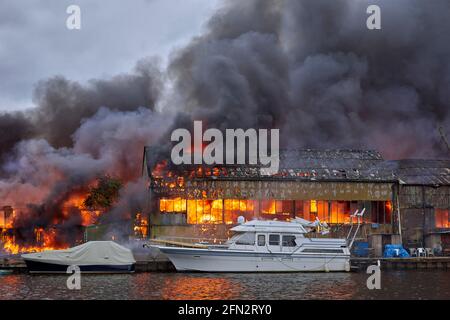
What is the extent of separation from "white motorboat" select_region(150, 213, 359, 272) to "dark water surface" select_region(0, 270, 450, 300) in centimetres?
114

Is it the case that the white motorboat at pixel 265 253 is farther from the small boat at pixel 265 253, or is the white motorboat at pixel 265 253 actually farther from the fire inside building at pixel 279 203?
the fire inside building at pixel 279 203

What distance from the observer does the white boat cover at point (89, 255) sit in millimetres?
46312

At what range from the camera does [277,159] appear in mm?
65625

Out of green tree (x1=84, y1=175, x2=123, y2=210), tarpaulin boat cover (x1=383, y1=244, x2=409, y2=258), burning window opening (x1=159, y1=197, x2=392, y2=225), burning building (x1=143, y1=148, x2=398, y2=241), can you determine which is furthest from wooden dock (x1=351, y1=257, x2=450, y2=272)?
green tree (x1=84, y1=175, x2=123, y2=210)

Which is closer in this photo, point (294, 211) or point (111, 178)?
point (294, 211)

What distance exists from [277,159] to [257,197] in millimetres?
5023

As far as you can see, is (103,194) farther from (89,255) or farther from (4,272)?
(4,272)

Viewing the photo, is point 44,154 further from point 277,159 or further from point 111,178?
point 277,159

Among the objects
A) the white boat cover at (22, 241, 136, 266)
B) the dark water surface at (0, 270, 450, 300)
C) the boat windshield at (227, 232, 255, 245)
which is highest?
the boat windshield at (227, 232, 255, 245)

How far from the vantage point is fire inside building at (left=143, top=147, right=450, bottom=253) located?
61.6 meters

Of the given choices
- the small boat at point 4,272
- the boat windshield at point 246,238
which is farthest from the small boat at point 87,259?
the boat windshield at point 246,238

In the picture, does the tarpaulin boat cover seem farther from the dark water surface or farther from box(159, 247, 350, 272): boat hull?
box(159, 247, 350, 272): boat hull

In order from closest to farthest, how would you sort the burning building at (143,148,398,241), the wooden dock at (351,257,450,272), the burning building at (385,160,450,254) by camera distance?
the wooden dock at (351,257,450,272)
the burning building at (143,148,398,241)
the burning building at (385,160,450,254)
